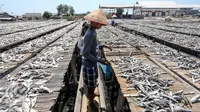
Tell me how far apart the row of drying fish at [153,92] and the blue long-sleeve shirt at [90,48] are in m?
1.11

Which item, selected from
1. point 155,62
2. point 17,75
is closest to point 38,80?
point 17,75

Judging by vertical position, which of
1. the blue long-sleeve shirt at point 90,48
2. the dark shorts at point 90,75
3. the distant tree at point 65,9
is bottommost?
the dark shorts at point 90,75

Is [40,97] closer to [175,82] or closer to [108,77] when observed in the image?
[175,82]

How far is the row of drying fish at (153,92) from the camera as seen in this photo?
147 inches

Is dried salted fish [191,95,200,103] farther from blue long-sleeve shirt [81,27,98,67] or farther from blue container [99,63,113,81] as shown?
blue container [99,63,113,81]

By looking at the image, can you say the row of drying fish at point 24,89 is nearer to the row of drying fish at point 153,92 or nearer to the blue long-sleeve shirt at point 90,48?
the blue long-sleeve shirt at point 90,48

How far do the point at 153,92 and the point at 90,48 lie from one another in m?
1.60

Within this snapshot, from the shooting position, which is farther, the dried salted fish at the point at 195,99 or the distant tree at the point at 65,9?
the distant tree at the point at 65,9

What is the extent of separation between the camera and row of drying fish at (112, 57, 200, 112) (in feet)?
12.3

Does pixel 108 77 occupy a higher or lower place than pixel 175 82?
lower

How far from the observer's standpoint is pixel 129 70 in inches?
236

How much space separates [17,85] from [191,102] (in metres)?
3.76

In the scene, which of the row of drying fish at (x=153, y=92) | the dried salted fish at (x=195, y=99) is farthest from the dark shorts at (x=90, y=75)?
the dried salted fish at (x=195, y=99)

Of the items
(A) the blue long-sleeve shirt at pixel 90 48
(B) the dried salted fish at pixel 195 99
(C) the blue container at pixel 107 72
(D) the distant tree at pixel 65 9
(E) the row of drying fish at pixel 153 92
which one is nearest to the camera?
(E) the row of drying fish at pixel 153 92
